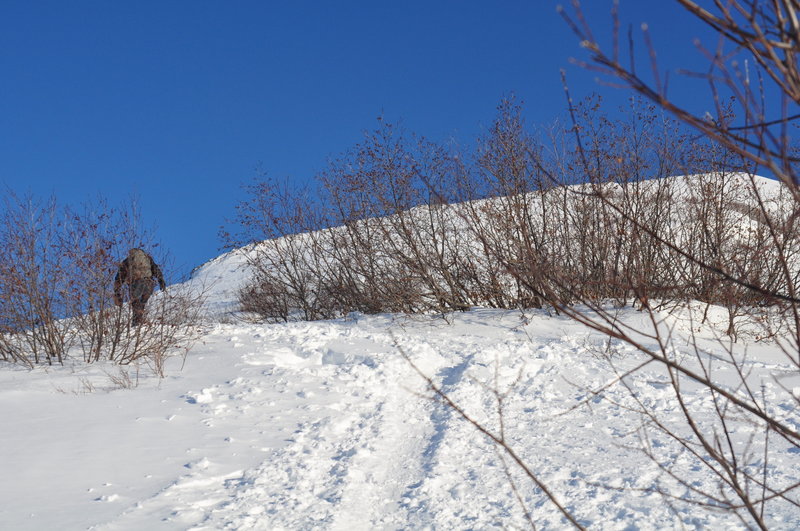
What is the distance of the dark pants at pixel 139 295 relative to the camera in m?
9.07

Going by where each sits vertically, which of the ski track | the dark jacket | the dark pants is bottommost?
the ski track

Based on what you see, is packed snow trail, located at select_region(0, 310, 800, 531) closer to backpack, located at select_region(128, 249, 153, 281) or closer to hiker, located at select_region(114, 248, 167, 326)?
hiker, located at select_region(114, 248, 167, 326)

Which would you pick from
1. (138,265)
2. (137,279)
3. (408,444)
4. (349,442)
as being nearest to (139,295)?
(137,279)

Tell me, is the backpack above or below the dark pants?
above

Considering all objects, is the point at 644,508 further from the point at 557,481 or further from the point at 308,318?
the point at 308,318

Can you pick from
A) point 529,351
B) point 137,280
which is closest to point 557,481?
point 529,351

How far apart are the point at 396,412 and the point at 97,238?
5252mm

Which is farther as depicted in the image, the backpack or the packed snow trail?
the backpack

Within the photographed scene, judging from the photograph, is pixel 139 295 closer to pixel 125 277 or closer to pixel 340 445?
pixel 125 277

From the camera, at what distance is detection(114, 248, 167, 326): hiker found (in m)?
9.01

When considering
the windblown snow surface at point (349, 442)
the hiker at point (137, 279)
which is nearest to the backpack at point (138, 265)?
the hiker at point (137, 279)

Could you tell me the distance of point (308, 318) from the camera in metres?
14.8

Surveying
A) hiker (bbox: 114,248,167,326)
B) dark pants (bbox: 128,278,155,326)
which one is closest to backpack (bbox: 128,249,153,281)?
hiker (bbox: 114,248,167,326)

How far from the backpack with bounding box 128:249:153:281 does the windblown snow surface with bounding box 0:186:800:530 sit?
1372mm
